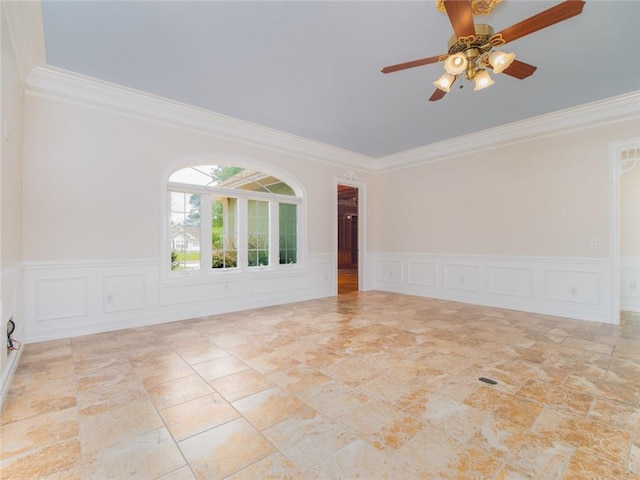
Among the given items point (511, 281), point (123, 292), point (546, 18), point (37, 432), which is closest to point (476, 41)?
point (546, 18)

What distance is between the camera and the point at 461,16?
2123mm

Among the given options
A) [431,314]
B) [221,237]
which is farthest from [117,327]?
[431,314]

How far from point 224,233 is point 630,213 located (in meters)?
7.00

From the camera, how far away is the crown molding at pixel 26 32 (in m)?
2.45

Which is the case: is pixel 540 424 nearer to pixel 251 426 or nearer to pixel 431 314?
pixel 251 426

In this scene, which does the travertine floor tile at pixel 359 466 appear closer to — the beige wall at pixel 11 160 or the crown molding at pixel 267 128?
the beige wall at pixel 11 160

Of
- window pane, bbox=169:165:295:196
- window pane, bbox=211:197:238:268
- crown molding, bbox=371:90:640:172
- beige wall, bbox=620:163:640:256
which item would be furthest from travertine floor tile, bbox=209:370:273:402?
beige wall, bbox=620:163:640:256

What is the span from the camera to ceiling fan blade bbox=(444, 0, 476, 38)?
199 cm

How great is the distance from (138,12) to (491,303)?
20.2 feet

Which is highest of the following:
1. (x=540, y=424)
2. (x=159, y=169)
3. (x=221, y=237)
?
(x=159, y=169)

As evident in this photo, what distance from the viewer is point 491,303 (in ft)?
17.5

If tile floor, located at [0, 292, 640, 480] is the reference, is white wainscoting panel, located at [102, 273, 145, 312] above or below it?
above

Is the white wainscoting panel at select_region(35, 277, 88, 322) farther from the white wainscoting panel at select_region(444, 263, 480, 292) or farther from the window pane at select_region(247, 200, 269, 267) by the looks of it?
the white wainscoting panel at select_region(444, 263, 480, 292)

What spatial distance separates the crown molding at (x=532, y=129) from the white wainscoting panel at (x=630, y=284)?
2530 millimetres
